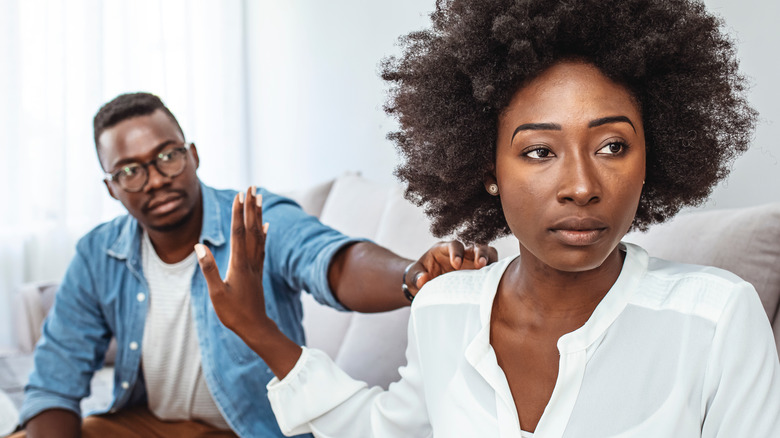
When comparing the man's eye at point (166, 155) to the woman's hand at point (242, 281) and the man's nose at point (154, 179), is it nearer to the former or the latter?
the man's nose at point (154, 179)

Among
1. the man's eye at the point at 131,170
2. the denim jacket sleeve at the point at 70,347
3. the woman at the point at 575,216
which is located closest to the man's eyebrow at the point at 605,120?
the woman at the point at 575,216

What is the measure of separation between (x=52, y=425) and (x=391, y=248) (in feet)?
3.10

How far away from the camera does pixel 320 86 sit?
313cm

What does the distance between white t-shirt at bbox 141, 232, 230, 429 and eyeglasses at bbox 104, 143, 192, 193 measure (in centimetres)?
22

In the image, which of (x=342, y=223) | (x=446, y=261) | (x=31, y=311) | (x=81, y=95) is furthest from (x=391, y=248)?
(x=81, y=95)

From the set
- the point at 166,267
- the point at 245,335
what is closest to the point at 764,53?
the point at 245,335

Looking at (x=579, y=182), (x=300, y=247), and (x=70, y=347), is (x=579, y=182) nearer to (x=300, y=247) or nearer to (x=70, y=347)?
(x=300, y=247)

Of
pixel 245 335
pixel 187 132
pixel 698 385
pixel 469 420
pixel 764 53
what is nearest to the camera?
pixel 698 385

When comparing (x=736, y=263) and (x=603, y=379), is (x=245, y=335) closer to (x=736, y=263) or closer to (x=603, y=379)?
(x=603, y=379)

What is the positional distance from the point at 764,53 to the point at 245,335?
1149 millimetres

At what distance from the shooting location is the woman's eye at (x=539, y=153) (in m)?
0.97

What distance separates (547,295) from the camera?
3.49ft

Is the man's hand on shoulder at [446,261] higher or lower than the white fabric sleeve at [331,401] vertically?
higher

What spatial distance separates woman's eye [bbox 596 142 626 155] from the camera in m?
0.95
